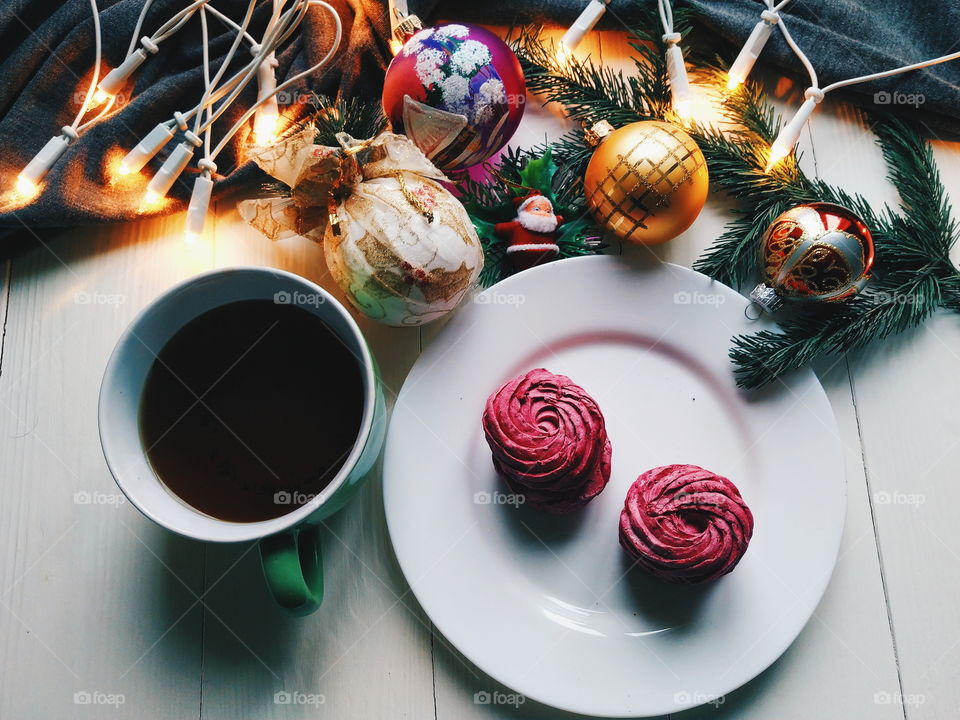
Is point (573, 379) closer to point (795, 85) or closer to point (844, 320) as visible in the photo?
point (844, 320)

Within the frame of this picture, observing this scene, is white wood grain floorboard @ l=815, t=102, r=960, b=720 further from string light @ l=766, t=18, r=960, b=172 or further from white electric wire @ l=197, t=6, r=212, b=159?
white electric wire @ l=197, t=6, r=212, b=159

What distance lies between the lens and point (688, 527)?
0.68m

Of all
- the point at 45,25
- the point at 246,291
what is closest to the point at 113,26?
the point at 45,25

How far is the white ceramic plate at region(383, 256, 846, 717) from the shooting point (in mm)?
712

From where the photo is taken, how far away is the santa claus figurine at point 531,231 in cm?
74

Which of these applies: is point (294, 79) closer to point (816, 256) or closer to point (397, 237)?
point (397, 237)

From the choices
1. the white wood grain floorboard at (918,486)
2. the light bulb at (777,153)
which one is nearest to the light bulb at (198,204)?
the light bulb at (777,153)

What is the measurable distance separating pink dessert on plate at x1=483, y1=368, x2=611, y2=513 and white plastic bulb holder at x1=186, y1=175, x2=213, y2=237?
1.19ft

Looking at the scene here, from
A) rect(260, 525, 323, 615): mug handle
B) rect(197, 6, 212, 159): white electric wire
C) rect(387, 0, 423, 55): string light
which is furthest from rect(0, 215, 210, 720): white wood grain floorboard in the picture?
rect(387, 0, 423, 55): string light

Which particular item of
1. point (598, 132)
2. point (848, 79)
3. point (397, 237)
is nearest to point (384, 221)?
point (397, 237)

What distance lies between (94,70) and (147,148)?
157 millimetres

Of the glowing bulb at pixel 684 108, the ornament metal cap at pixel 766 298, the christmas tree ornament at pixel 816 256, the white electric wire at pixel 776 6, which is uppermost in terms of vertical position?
the white electric wire at pixel 776 6

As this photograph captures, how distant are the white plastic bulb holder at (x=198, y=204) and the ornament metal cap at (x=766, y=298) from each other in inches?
22.9

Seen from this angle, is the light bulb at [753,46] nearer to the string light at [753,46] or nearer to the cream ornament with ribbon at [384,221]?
the string light at [753,46]
